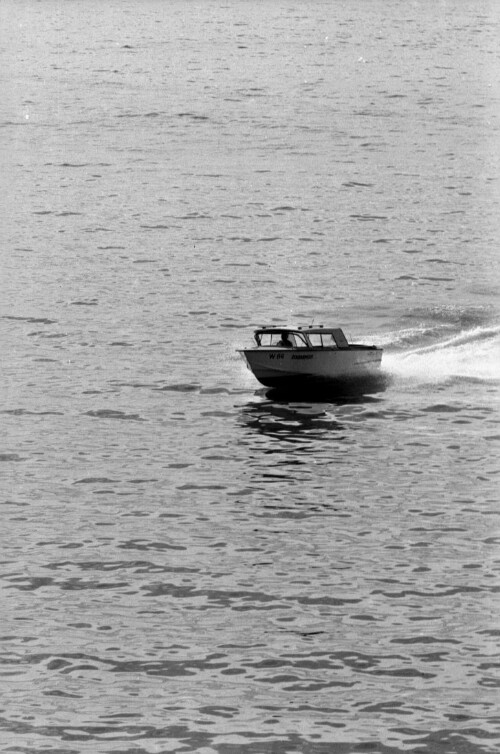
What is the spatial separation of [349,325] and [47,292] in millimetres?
18278

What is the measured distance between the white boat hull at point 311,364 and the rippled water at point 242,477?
120 cm

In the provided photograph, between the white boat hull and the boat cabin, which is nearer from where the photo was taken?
the white boat hull

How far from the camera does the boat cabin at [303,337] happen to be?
69312 mm

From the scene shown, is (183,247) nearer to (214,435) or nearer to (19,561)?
(214,435)

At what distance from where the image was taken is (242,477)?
177 ft

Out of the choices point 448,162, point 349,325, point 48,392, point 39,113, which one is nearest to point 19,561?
point 48,392

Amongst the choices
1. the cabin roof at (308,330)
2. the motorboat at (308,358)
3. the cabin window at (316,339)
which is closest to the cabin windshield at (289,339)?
the motorboat at (308,358)

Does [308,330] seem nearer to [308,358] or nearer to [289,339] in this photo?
[289,339]

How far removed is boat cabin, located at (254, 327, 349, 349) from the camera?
227 feet

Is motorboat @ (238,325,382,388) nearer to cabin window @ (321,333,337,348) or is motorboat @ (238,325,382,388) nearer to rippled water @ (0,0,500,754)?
cabin window @ (321,333,337,348)

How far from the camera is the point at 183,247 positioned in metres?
103

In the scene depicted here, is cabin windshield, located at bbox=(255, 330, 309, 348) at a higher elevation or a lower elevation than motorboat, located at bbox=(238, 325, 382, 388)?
higher

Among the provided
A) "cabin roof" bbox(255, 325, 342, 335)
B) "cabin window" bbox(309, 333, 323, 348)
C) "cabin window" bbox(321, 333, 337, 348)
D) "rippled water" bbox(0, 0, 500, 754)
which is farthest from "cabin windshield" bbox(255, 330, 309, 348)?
"rippled water" bbox(0, 0, 500, 754)

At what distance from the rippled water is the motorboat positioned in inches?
50.6
